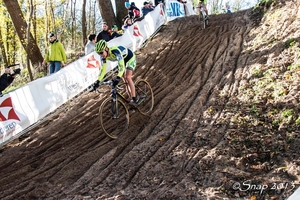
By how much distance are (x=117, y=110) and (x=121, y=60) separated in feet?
3.99

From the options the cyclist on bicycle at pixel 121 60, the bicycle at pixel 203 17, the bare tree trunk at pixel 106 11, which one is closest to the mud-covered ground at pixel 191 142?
the cyclist on bicycle at pixel 121 60

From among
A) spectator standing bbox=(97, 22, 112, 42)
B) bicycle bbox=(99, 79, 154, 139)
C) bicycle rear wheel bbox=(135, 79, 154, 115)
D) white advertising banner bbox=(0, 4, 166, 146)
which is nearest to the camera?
white advertising banner bbox=(0, 4, 166, 146)

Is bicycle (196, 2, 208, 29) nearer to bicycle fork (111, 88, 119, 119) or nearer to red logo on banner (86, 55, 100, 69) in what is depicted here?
red logo on banner (86, 55, 100, 69)

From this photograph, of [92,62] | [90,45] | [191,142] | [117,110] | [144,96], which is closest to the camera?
[191,142]

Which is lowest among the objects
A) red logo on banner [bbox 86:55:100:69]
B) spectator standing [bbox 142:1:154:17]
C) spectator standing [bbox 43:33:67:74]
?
red logo on banner [bbox 86:55:100:69]

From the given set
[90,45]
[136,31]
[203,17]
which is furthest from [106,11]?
[90,45]

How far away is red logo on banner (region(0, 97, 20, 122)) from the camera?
262 inches

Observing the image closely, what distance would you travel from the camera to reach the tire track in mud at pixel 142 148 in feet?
17.0

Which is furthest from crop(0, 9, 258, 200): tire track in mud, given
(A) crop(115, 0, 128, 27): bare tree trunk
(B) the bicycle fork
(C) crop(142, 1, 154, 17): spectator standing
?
(A) crop(115, 0, 128, 27): bare tree trunk

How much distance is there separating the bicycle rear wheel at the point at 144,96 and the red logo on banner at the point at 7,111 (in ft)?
10.3

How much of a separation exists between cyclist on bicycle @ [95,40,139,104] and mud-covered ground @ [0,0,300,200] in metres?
0.99

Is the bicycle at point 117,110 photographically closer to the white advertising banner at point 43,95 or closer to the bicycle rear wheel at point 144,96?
the bicycle rear wheel at point 144,96

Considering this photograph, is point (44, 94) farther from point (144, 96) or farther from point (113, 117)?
point (144, 96)

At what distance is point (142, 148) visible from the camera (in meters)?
6.41
